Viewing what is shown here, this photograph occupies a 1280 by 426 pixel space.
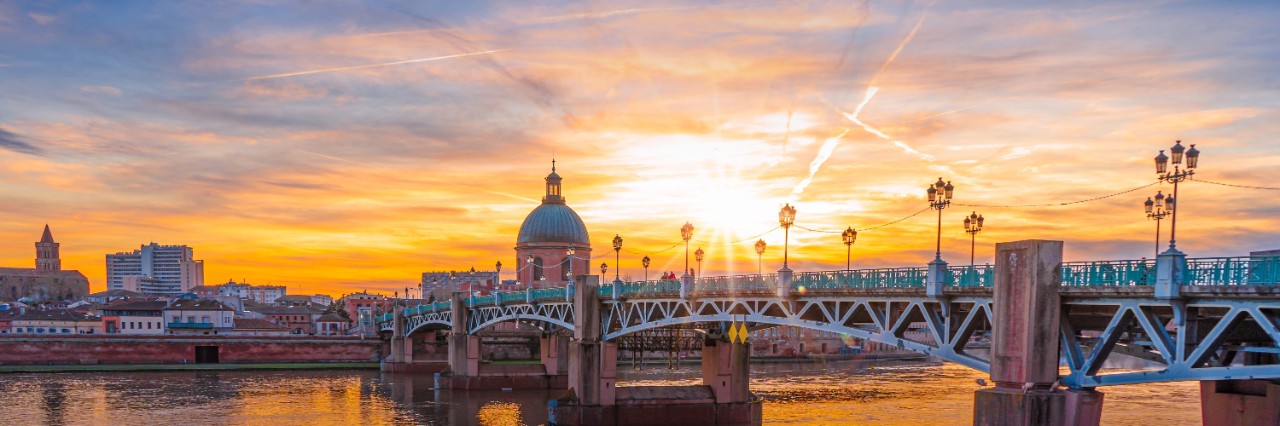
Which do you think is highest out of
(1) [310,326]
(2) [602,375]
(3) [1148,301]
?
(3) [1148,301]

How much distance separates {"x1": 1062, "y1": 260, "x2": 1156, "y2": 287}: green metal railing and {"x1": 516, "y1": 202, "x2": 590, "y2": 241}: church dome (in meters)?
103

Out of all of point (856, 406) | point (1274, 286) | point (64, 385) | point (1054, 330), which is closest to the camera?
point (1274, 286)

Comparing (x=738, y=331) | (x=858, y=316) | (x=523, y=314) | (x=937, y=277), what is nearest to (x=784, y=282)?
(x=858, y=316)

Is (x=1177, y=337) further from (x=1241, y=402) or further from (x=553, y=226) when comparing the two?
(x=553, y=226)

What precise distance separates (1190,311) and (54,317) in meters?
129

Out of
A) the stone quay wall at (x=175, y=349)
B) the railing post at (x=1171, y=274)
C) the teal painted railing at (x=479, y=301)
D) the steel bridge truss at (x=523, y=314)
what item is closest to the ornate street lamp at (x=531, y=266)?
the stone quay wall at (x=175, y=349)

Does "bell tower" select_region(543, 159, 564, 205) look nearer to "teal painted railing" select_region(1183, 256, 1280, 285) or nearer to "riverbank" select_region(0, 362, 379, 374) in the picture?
"riverbank" select_region(0, 362, 379, 374)

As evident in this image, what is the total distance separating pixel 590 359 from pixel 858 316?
1933cm

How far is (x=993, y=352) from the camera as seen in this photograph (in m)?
29.9

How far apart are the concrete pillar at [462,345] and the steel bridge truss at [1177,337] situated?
54557mm

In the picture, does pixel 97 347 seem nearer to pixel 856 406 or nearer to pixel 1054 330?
pixel 856 406

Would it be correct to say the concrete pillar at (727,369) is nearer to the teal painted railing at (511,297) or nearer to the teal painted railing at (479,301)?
the teal painted railing at (511,297)

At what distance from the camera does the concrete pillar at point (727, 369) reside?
179 feet

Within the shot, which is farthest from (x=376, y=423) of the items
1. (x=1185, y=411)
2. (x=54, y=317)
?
(x=54, y=317)
